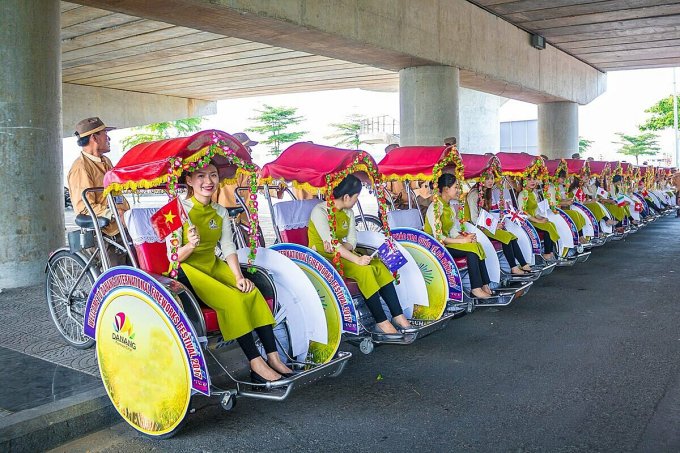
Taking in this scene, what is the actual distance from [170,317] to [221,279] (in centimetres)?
72

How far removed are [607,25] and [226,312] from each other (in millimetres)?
13393

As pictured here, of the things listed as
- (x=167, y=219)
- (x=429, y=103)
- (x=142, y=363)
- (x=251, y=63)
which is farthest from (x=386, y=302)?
(x=251, y=63)

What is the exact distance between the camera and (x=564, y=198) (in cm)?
952

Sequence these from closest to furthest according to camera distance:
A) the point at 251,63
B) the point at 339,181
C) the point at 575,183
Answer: the point at 339,181, the point at 575,183, the point at 251,63

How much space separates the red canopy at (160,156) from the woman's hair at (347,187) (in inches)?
43.2

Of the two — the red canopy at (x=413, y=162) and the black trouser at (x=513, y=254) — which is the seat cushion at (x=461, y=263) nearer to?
the red canopy at (x=413, y=162)

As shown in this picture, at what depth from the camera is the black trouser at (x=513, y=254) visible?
695 centimetres

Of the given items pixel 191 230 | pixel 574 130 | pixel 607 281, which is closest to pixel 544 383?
pixel 191 230

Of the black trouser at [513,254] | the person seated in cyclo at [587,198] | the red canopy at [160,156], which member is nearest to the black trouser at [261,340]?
the red canopy at [160,156]

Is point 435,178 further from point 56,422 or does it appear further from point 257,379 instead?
point 56,422

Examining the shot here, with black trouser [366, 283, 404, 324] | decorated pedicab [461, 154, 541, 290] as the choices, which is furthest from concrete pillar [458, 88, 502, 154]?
black trouser [366, 283, 404, 324]

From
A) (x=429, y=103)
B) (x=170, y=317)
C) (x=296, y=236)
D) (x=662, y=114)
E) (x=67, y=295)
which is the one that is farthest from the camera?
(x=662, y=114)

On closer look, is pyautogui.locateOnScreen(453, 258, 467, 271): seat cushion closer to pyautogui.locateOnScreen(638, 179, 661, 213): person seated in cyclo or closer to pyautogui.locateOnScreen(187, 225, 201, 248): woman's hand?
pyautogui.locateOnScreen(187, 225, 201, 248): woman's hand

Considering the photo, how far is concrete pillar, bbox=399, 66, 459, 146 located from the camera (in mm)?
11469
